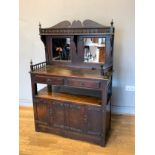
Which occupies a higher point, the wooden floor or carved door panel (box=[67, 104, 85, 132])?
carved door panel (box=[67, 104, 85, 132])

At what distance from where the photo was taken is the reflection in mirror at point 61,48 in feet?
9.96

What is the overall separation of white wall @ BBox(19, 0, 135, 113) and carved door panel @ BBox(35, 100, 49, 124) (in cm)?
107

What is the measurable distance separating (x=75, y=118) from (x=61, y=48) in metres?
1.18

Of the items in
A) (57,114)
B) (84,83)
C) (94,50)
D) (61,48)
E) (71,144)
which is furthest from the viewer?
(61,48)

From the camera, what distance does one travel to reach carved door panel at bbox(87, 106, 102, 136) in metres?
2.42

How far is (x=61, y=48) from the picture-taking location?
3.08 m

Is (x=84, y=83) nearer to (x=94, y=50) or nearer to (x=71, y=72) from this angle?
(x=71, y=72)

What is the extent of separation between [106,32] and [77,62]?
2.15 ft

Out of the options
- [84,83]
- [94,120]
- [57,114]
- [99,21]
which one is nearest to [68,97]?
[57,114]

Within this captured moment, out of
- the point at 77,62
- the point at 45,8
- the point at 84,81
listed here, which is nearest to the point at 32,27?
the point at 45,8

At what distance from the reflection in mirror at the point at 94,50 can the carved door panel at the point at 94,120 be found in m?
0.83

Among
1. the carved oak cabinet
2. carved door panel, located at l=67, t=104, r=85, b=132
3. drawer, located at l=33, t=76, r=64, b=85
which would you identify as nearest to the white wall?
the carved oak cabinet

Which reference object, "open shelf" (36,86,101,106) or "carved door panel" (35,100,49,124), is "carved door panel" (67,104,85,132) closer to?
"open shelf" (36,86,101,106)

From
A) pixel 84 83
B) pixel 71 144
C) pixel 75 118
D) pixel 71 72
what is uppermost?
pixel 71 72
